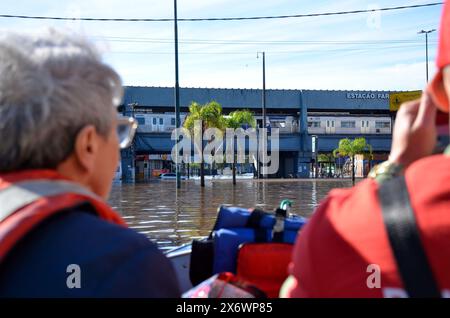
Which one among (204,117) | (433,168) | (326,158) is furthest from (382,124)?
(433,168)

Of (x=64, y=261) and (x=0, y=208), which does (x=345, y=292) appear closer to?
(x=64, y=261)

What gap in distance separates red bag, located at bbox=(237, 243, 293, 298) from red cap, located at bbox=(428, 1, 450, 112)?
1037 mm

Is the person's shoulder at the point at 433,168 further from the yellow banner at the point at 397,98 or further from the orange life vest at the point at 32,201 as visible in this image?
the yellow banner at the point at 397,98

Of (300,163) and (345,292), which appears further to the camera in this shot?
(300,163)

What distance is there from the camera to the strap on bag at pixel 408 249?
0.85 meters

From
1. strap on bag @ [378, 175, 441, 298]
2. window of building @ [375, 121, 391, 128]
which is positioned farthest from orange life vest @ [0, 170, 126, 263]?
window of building @ [375, 121, 391, 128]

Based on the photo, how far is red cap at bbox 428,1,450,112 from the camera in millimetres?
971

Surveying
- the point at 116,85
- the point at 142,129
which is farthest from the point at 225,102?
the point at 116,85

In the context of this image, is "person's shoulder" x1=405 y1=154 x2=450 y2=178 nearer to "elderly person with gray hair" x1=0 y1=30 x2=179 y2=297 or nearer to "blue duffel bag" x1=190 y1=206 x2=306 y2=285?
"elderly person with gray hair" x1=0 y1=30 x2=179 y2=297

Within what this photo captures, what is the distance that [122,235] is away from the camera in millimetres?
1145

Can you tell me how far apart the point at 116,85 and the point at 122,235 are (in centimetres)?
47

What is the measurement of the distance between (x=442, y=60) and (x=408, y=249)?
1.22 feet
